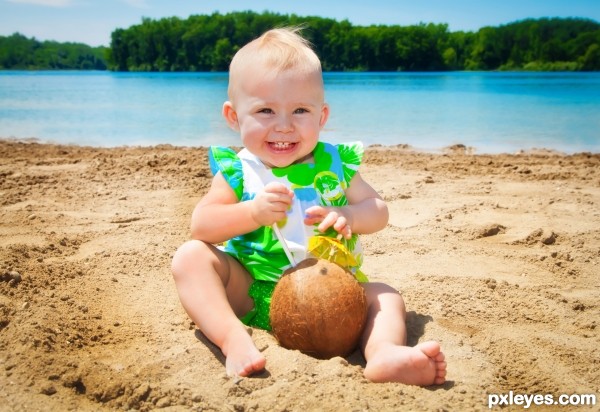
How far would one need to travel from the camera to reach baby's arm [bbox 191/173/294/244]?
2330 millimetres

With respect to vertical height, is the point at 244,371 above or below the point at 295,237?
below

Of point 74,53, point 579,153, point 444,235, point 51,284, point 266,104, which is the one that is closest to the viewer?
point 266,104

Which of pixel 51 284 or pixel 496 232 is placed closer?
pixel 51 284

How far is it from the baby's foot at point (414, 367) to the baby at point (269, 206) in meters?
0.06

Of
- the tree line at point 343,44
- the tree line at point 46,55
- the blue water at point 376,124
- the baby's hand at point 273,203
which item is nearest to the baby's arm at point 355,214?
the baby's hand at point 273,203

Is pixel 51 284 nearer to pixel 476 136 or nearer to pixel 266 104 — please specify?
pixel 266 104

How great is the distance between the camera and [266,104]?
96.1 inches

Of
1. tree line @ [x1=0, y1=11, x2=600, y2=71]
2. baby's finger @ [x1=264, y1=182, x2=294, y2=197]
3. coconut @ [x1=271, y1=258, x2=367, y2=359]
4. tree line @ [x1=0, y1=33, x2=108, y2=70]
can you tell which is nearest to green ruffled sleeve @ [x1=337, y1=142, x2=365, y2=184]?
baby's finger @ [x1=264, y1=182, x2=294, y2=197]

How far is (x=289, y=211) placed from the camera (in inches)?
101

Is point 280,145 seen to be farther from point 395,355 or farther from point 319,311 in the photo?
point 395,355

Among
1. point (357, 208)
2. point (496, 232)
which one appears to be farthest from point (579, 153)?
point (357, 208)

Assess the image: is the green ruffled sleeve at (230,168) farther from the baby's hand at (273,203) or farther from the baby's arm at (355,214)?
the baby's arm at (355,214)

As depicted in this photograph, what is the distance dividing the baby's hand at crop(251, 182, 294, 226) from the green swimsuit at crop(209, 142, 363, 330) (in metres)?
0.19

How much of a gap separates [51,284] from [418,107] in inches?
553
